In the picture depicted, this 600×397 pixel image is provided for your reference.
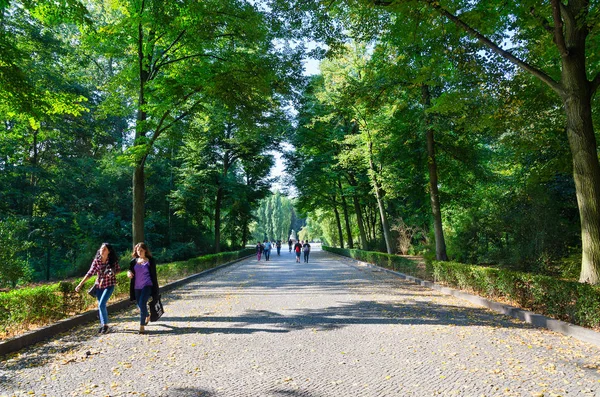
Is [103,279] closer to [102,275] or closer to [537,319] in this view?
[102,275]

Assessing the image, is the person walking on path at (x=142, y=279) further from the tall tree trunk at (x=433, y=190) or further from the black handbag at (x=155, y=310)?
the tall tree trunk at (x=433, y=190)

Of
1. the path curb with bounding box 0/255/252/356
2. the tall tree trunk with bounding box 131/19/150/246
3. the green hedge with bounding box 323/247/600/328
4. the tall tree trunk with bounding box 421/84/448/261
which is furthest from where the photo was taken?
the tall tree trunk with bounding box 421/84/448/261

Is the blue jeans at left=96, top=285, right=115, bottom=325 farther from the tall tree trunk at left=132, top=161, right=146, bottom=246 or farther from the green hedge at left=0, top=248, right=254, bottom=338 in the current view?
the tall tree trunk at left=132, top=161, right=146, bottom=246

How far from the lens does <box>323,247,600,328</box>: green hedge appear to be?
6293 millimetres

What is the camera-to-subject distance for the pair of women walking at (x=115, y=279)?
22.9ft

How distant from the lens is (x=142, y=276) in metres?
7.08

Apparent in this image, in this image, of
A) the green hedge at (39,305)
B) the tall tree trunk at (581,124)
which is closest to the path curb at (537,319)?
the tall tree trunk at (581,124)

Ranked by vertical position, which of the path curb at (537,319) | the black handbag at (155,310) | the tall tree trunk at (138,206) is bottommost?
the path curb at (537,319)

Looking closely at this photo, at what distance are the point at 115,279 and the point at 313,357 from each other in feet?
13.7

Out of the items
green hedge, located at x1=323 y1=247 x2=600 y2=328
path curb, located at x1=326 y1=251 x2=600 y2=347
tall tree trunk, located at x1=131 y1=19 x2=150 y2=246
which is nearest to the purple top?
tall tree trunk, located at x1=131 y1=19 x2=150 y2=246

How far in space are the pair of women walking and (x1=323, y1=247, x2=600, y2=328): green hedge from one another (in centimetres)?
751

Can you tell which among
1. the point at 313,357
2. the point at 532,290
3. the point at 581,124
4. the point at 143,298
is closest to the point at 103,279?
the point at 143,298

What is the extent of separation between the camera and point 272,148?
3212cm

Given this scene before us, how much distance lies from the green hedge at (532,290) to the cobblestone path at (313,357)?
25.6 inches
